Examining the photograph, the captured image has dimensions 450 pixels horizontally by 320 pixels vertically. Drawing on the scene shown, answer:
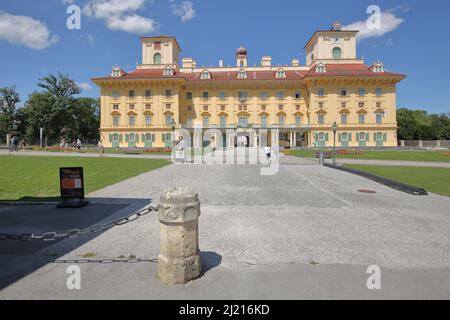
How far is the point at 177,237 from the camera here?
12.2 ft

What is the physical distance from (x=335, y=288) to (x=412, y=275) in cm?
137

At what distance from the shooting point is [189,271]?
3748mm

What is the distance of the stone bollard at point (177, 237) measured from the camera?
3672mm

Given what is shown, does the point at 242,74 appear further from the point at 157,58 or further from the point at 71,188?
the point at 71,188

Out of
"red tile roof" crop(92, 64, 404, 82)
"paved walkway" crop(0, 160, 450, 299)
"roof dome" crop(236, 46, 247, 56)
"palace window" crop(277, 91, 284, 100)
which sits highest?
"roof dome" crop(236, 46, 247, 56)

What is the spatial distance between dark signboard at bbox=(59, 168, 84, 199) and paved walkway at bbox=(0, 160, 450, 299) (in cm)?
154

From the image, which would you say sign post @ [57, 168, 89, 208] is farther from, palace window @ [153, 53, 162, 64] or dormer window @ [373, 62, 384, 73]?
dormer window @ [373, 62, 384, 73]

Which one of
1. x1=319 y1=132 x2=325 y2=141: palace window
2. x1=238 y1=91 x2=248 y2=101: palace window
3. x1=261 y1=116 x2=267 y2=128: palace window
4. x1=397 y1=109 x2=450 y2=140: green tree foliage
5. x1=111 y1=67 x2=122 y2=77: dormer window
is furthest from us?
x1=397 y1=109 x2=450 y2=140: green tree foliage

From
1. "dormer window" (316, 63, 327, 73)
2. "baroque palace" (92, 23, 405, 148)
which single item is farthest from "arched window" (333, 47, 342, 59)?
"dormer window" (316, 63, 327, 73)

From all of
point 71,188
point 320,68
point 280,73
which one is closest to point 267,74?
point 280,73

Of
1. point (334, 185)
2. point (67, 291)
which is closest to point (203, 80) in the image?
point (334, 185)

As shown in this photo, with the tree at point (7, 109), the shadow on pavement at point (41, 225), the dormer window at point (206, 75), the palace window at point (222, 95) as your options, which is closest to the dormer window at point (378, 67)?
the palace window at point (222, 95)

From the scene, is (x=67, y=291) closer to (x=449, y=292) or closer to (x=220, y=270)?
(x=220, y=270)

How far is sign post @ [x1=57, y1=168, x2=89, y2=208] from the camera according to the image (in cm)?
811
